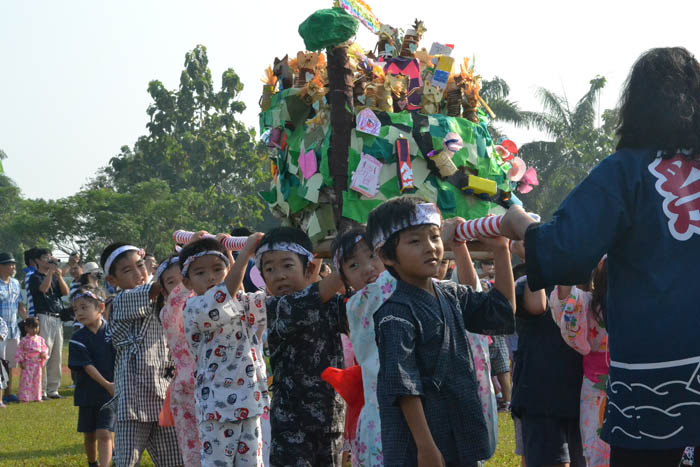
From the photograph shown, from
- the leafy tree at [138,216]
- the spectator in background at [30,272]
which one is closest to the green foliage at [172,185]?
the leafy tree at [138,216]

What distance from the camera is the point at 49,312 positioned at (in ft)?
38.1

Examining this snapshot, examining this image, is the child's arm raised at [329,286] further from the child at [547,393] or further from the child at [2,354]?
the child at [2,354]

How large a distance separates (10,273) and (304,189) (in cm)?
779

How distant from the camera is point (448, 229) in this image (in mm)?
2760

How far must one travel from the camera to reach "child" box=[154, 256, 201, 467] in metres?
4.48

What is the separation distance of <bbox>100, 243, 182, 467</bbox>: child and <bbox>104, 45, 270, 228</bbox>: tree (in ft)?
92.2

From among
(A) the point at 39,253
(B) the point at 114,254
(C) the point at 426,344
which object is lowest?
(C) the point at 426,344

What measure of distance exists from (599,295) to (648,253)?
1.43 metres

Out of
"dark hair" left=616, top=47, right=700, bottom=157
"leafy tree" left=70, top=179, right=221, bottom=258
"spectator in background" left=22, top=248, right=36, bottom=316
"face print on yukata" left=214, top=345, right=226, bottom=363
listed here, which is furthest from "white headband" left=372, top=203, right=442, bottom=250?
"leafy tree" left=70, top=179, right=221, bottom=258

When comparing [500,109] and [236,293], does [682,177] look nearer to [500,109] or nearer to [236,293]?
[236,293]

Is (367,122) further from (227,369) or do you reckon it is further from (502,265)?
(502,265)

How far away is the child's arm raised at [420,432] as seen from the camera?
8.09ft

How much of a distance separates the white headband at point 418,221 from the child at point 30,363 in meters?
9.39

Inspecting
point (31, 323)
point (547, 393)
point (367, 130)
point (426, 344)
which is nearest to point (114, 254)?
point (367, 130)
